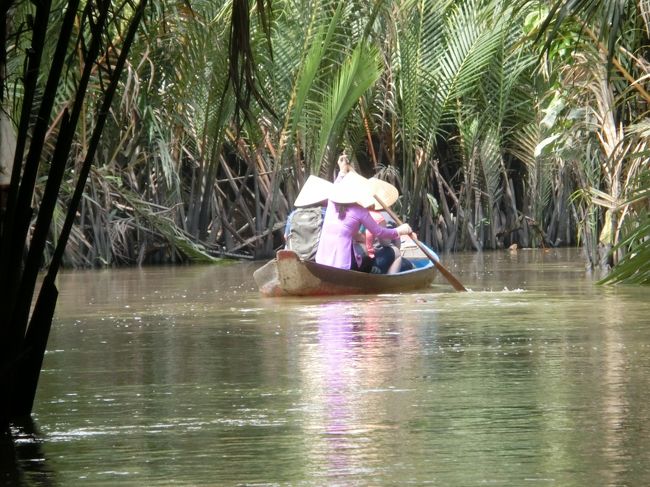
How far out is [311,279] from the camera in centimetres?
1647

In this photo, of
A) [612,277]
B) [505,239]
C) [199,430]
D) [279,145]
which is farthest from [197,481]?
[505,239]

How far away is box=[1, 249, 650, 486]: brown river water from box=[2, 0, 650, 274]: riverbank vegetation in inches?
292

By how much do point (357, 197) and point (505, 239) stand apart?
1386 cm

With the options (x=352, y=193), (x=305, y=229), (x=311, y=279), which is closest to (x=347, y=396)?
(x=311, y=279)

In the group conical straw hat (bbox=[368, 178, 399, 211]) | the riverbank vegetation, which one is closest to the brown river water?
conical straw hat (bbox=[368, 178, 399, 211])

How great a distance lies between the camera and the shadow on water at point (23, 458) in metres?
5.49

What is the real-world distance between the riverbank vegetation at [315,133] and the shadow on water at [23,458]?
44.4 ft

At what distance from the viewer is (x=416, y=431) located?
20.9 feet

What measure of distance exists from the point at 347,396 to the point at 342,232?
9.62 metres

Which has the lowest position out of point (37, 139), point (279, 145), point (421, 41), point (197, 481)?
point (197, 481)

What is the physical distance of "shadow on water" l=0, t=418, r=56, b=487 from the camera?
18.0 feet

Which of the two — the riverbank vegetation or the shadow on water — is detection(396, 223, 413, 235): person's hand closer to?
the riverbank vegetation

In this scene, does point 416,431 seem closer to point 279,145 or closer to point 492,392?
point 492,392

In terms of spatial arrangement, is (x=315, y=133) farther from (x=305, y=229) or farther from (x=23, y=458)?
(x=23, y=458)
